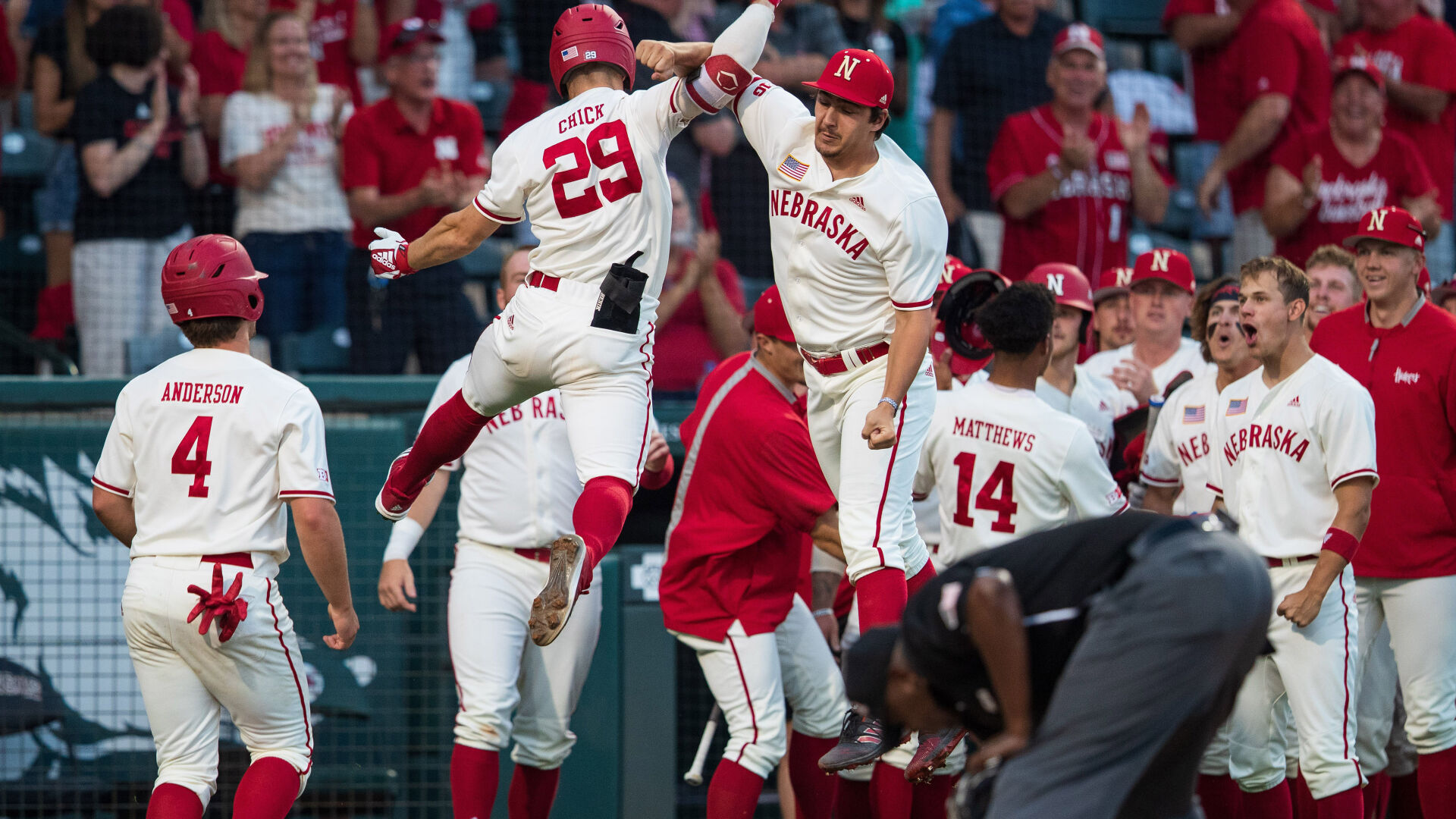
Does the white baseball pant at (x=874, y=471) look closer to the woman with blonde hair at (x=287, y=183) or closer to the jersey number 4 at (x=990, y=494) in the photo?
the jersey number 4 at (x=990, y=494)

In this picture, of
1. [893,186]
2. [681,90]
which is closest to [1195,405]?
[893,186]

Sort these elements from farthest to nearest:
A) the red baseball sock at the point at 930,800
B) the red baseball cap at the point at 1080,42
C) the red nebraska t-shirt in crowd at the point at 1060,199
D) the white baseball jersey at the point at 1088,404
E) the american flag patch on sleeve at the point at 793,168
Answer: the red nebraska t-shirt in crowd at the point at 1060,199
the red baseball cap at the point at 1080,42
the white baseball jersey at the point at 1088,404
the red baseball sock at the point at 930,800
the american flag patch on sleeve at the point at 793,168

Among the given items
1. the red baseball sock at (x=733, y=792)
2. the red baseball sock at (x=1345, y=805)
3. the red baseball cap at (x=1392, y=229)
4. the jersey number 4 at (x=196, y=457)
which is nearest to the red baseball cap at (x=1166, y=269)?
the red baseball cap at (x=1392, y=229)

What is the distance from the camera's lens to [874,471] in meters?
4.96

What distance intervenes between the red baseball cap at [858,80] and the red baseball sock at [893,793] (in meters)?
2.58

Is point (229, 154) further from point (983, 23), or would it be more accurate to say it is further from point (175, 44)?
point (983, 23)

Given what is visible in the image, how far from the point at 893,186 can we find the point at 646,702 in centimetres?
308

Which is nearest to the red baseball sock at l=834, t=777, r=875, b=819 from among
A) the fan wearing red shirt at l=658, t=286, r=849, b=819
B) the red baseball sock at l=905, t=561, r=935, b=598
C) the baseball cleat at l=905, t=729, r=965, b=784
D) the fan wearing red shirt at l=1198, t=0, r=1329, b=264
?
the fan wearing red shirt at l=658, t=286, r=849, b=819

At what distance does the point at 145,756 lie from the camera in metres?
6.83

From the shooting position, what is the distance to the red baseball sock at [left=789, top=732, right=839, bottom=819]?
20.2ft

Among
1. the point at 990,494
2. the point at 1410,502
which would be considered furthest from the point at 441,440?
the point at 1410,502

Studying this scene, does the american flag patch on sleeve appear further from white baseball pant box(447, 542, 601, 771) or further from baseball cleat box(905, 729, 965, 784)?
white baseball pant box(447, 542, 601, 771)

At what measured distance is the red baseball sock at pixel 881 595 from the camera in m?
4.86

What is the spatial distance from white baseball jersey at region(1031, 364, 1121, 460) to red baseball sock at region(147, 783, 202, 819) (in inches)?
143
